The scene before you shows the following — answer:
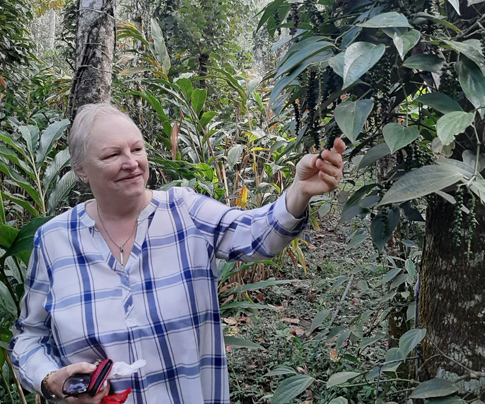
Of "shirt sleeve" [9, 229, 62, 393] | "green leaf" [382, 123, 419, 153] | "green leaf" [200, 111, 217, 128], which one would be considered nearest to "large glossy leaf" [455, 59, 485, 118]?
"green leaf" [382, 123, 419, 153]

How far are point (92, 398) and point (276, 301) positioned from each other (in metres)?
2.10

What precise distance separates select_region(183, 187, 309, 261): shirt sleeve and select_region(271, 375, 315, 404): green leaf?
389mm

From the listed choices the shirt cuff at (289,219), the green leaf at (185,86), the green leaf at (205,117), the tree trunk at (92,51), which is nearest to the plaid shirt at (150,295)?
the shirt cuff at (289,219)

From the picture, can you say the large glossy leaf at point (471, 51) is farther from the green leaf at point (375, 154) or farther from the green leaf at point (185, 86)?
the green leaf at point (185, 86)

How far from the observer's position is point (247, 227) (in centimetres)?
103

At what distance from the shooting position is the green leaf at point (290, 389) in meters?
1.19

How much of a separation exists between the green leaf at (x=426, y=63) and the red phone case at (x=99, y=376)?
31.9 inches

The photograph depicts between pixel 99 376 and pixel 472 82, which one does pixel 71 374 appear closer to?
pixel 99 376

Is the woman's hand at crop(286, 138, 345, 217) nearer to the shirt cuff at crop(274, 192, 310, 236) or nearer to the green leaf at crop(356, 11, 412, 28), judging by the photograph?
the shirt cuff at crop(274, 192, 310, 236)

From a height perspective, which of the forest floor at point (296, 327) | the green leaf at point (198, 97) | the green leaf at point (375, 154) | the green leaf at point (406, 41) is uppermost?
the green leaf at point (198, 97)

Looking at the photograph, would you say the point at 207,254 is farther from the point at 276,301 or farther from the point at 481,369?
the point at 276,301

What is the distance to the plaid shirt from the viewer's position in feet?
3.24

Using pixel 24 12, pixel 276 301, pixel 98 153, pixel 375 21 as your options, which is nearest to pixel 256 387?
pixel 276 301

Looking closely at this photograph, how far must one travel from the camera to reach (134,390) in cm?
98
